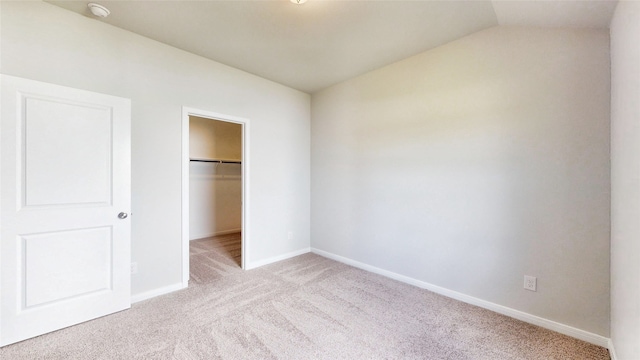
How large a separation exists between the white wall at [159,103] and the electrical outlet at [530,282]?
2.81m

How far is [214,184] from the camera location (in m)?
5.34

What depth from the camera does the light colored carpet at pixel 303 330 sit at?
176cm

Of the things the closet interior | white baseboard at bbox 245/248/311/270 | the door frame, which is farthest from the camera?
the closet interior

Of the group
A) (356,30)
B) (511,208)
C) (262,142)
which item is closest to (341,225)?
(262,142)

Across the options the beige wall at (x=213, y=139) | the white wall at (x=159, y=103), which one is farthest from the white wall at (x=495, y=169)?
the beige wall at (x=213, y=139)

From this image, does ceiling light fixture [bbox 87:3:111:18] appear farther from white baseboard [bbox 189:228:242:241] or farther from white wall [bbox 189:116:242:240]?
white baseboard [bbox 189:228:242:241]

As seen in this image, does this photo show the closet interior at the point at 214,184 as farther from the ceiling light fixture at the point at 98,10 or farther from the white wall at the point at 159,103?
the ceiling light fixture at the point at 98,10

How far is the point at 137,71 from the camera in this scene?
247cm

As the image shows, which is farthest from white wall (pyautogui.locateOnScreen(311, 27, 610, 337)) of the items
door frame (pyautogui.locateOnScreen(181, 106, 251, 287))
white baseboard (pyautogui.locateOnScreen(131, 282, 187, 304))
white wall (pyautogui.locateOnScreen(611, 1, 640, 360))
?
white baseboard (pyautogui.locateOnScreen(131, 282, 187, 304))

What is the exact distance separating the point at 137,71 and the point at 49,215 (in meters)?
1.48

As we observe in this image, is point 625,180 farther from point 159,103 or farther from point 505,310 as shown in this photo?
point 159,103

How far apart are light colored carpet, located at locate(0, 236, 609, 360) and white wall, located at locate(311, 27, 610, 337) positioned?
0.35 metres

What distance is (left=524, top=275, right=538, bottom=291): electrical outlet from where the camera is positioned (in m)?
2.11

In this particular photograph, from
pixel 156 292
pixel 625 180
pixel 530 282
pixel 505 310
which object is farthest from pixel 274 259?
→ pixel 625 180
